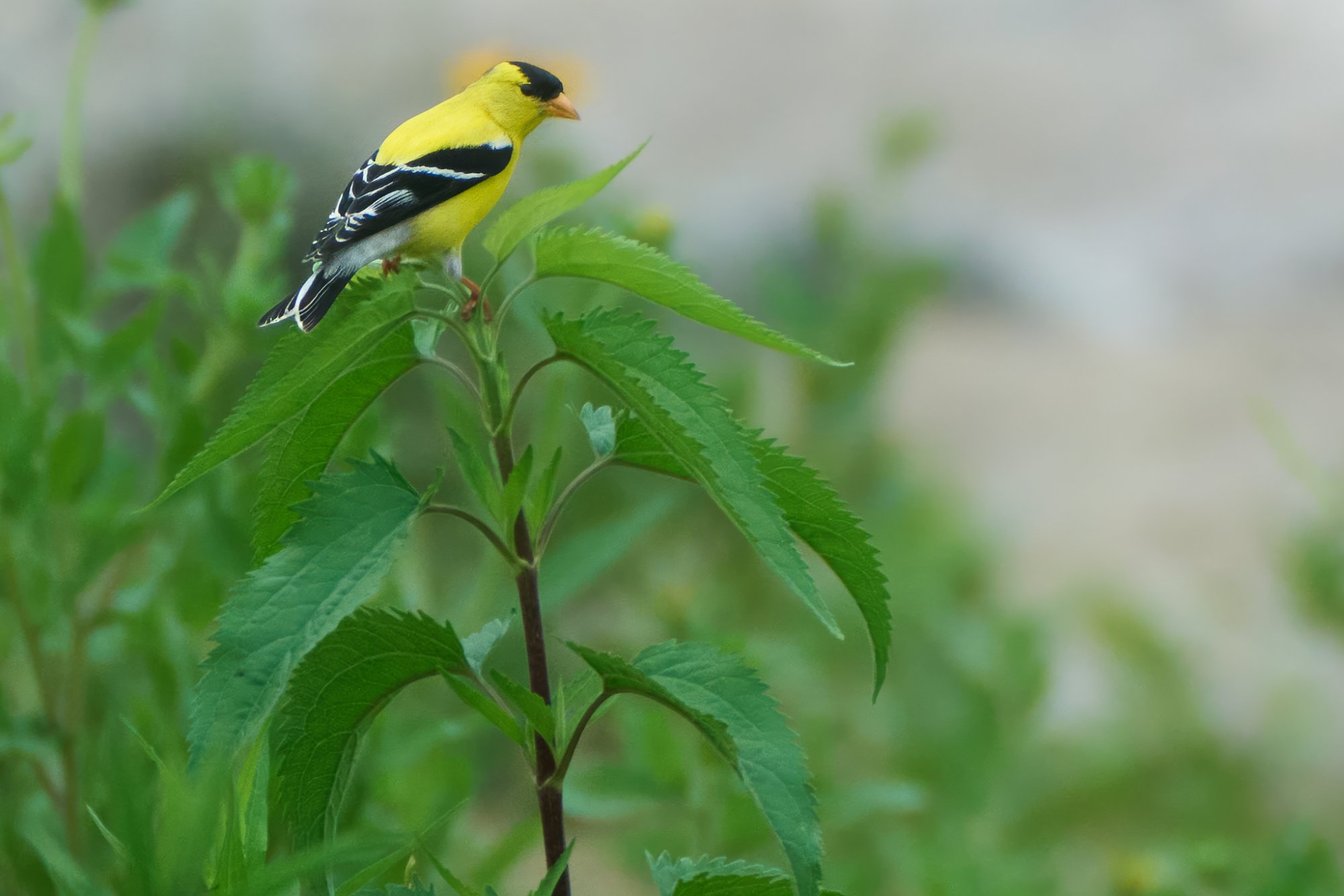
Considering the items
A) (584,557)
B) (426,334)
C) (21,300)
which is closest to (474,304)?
(426,334)

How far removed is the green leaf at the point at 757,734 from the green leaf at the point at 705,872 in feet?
0.17

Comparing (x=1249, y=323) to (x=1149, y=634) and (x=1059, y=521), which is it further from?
(x=1149, y=634)

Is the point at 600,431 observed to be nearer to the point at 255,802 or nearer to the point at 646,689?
the point at 646,689

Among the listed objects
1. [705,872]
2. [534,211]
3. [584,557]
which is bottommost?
[584,557]

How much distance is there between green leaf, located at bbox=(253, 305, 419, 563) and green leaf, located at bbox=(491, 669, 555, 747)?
0.09 metres

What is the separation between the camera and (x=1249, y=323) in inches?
137

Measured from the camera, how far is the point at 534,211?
396 millimetres

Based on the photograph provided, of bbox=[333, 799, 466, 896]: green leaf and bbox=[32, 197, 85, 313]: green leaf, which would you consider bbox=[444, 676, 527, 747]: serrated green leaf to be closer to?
bbox=[333, 799, 466, 896]: green leaf

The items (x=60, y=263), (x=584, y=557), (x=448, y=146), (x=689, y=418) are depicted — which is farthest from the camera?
(x=60, y=263)

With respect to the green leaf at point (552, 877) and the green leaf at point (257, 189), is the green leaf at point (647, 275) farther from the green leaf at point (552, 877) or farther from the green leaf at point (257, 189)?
the green leaf at point (257, 189)

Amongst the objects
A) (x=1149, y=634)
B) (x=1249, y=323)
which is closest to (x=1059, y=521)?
(x=1149, y=634)

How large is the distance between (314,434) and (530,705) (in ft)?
0.38

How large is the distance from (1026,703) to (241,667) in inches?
43.6

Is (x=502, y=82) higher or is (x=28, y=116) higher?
(x=502, y=82)
